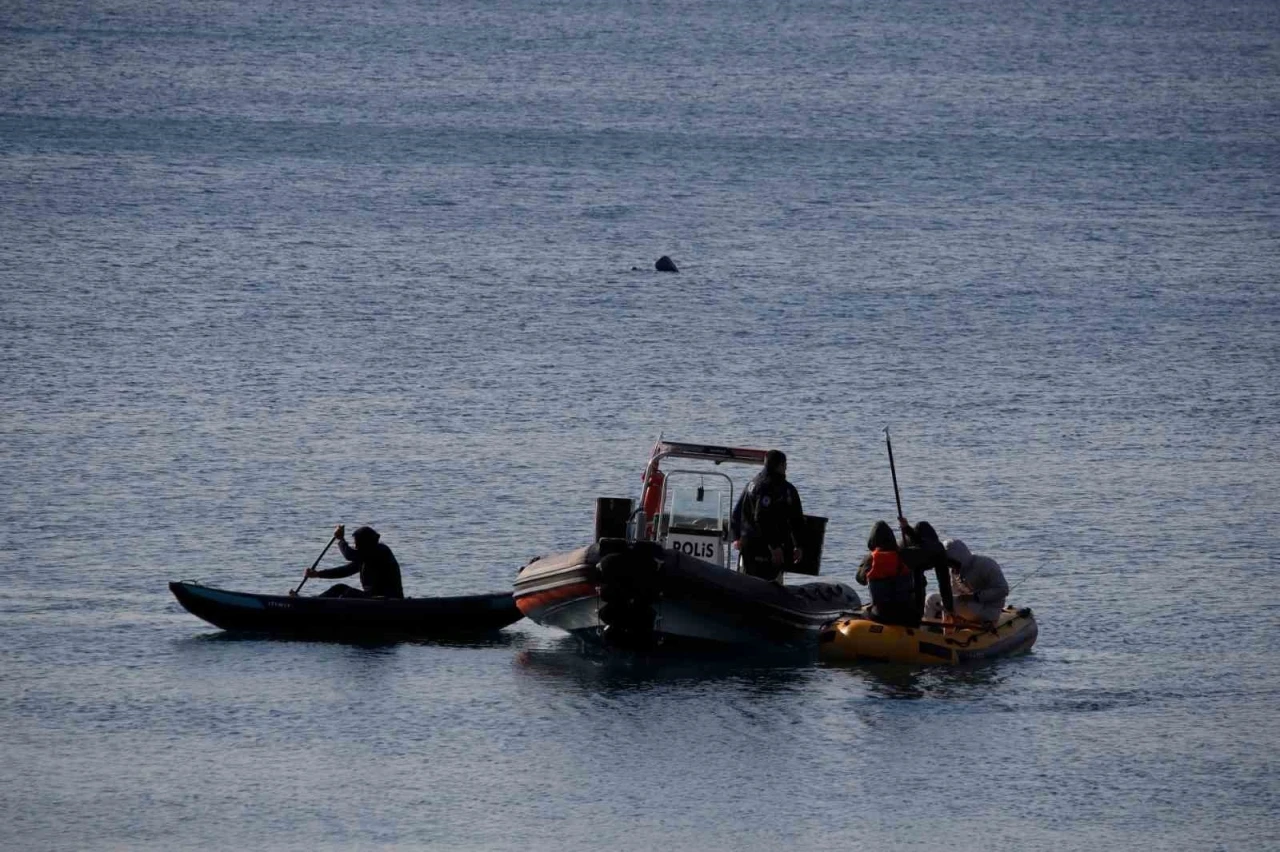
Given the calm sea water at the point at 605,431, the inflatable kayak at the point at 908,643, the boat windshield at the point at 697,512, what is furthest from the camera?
the boat windshield at the point at 697,512

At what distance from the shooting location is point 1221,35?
107m

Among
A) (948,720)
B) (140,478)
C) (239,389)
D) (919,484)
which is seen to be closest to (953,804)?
(948,720)

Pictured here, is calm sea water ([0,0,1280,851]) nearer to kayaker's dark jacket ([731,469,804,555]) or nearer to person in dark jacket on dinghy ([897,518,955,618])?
person in dark jacket on dinghy ([897,518,955,618])

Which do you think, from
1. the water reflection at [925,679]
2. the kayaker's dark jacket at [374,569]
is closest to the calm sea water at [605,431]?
the water reflection at [925,679]

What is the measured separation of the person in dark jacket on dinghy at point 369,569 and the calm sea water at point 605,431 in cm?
67

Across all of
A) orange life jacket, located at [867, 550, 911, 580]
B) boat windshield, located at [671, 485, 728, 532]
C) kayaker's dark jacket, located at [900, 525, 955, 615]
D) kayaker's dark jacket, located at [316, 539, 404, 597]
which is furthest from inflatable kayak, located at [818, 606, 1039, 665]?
kayaker's dark jacket, located at [316, 539, 404, 597]

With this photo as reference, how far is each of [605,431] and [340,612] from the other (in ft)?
35.7

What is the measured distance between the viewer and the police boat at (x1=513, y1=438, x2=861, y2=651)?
18344mm

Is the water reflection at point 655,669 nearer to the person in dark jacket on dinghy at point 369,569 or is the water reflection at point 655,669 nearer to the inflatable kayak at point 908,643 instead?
the inflatable kayak at point 908,643

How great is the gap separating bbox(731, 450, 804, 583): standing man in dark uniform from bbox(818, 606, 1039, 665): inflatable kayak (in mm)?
769

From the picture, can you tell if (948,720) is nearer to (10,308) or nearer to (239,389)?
(239,389)

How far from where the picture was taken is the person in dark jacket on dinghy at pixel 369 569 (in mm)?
19391

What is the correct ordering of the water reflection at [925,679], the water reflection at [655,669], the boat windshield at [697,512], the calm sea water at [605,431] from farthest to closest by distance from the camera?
the boat windshield at [697,512] → the water reflection at [655,669] → the water reflection at [925,679] → the calm sea water at [605,431]

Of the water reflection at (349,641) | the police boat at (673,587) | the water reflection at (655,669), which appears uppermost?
the police boat at (673,587)
